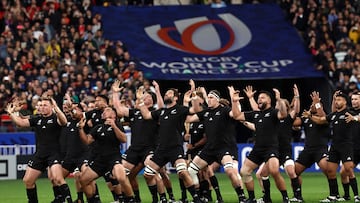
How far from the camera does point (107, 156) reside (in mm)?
23016

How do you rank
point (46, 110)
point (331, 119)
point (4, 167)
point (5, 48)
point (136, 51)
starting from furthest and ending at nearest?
point (136, 51), point (5, 48), point (4, 167), point (331, 119), point (46, 110)

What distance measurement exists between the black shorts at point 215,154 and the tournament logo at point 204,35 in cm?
1911

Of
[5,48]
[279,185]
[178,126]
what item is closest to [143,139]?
[178,126]

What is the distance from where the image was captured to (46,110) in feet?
76.7

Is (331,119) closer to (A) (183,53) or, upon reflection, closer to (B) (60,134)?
(B) (60,134)

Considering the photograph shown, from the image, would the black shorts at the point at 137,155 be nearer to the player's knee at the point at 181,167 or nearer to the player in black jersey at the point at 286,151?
the player's knee at the point at 181,167

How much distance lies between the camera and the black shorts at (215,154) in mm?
23484

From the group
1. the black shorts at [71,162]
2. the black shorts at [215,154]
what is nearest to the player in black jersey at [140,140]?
the black shorts at [71,162]

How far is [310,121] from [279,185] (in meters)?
2.94

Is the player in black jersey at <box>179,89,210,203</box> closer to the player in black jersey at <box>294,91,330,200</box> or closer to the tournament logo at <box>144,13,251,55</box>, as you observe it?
the player in black jersey at <box>294,91,330,200</box>

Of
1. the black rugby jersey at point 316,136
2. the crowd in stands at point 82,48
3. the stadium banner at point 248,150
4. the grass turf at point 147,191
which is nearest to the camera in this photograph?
the black rugby jersey at point 316,136

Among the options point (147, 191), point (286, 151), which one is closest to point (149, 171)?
point (286, 151)

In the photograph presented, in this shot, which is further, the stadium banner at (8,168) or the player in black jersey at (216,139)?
the stadium banner at (8,168)

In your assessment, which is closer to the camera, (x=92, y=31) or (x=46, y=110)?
(x=46, y=110)
